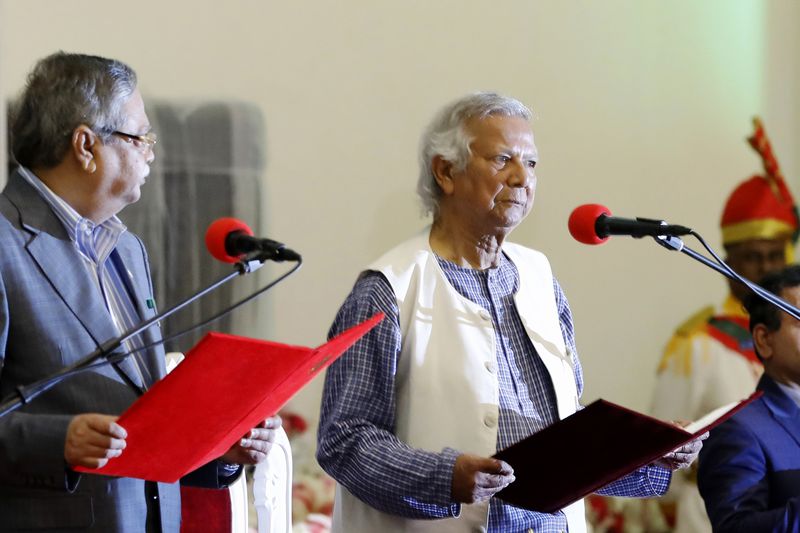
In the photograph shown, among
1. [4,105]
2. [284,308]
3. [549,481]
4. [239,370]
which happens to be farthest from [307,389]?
[239,370]

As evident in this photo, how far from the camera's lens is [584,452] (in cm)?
218

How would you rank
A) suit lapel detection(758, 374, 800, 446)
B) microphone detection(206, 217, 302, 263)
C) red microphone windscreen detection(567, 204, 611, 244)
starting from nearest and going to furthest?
1. microphone detection(206, 217, 302, 263)
2. red microphone windscreen detection(567, 204, 611, 244)
3. suit lapel detection(758, 374, 800, 446)

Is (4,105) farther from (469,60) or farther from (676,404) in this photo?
(676,404)

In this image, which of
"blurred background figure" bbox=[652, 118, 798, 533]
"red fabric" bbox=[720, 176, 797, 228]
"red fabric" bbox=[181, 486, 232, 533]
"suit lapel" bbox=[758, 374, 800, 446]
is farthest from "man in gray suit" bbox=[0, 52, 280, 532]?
"red fabric" bbox=[720, 176, 797, 228]

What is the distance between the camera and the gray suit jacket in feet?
6.26

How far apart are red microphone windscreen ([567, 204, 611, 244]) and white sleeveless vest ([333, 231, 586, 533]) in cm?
29

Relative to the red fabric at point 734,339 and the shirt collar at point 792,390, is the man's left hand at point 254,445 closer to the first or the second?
the shirt collar at point 792,390

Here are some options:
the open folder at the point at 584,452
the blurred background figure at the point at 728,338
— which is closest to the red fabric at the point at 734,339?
the blurred background figure at the point at 728,338

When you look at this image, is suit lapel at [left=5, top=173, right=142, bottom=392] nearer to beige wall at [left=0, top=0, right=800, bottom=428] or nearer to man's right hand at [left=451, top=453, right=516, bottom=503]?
man's right hand at [left=451, top=453, right=516, bottom=503]

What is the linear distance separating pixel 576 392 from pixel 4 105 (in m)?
1.83

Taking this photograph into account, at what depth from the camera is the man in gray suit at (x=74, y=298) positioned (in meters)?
1.93

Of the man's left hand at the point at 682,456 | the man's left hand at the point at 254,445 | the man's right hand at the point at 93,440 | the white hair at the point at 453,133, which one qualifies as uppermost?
the white hair at the point at 453,133

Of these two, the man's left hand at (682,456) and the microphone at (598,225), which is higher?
the microphone at (598,225)

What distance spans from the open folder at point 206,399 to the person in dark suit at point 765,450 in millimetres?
1143
